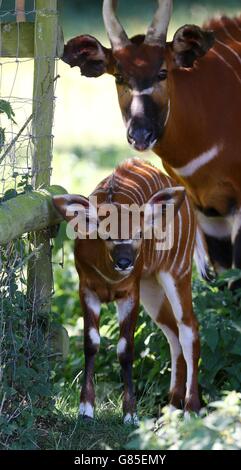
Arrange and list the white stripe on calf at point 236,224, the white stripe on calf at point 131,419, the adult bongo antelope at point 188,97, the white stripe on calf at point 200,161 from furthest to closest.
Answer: the white stripe on calf at point 236,224
the white stripe on calf at point 200,161
the adult bongo antelope at point 188,97
the white stripe on calf at point 131,419

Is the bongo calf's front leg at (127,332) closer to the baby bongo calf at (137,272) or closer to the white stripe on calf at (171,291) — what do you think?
the baby bongo calf at (137,272)

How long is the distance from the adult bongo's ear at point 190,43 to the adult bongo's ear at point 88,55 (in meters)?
0.37

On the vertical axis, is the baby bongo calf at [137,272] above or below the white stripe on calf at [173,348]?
above

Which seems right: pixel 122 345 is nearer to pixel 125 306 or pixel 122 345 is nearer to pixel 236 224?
pixel 125 306

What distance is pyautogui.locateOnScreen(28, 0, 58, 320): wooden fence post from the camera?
19.0 ft

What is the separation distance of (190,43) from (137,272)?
1373 mm

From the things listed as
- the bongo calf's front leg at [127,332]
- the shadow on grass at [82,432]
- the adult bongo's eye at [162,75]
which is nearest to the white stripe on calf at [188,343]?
the bongo calf's front leg at [127,332]

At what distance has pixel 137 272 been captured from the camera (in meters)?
5.97

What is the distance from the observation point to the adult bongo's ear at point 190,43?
6.51 meters

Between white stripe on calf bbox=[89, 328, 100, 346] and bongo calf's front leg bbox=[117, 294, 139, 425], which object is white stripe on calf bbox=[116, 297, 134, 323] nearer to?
bongo calf's front leg bbox=[117, 294, 139, 425]

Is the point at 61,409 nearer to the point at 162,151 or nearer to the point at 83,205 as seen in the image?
the point at 83,205

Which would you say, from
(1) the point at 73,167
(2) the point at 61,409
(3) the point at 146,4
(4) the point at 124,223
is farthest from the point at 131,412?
(3) the point at 146,4

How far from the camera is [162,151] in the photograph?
6.86 meters

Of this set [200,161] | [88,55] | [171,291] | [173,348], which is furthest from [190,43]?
→ [173,348]
